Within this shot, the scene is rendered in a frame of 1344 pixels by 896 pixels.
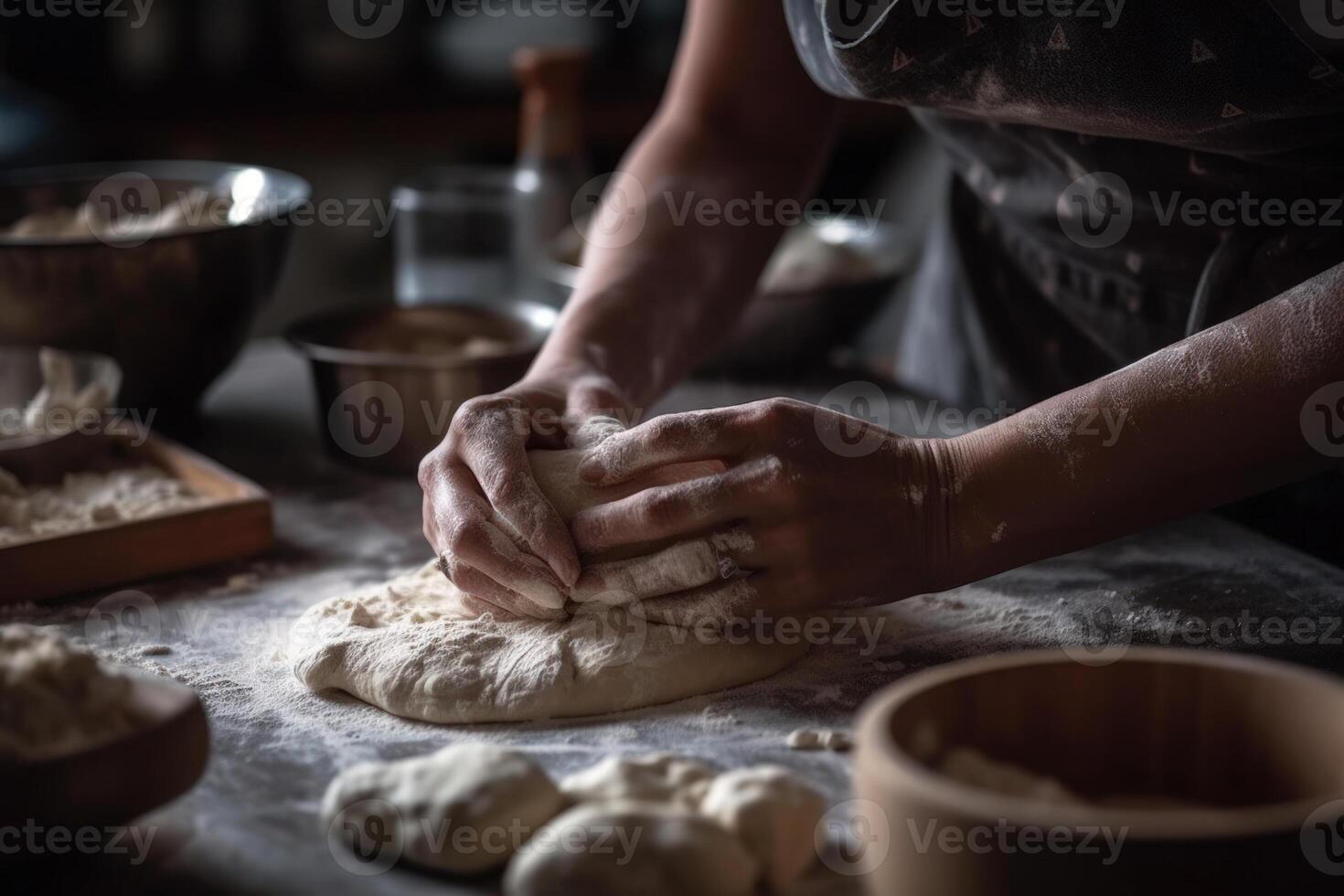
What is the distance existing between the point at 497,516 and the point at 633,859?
469 millimetres

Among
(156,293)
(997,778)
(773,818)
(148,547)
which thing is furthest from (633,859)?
(156,293)

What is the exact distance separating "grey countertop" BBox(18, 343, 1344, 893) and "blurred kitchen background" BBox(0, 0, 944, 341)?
254 centimetres

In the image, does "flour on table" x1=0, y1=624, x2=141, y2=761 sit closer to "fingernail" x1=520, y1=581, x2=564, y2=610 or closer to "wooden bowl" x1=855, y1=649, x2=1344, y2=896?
"fingernail" x1=520, y1=581, x2=564, y2=610

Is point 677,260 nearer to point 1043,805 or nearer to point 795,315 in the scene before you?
point 795,315

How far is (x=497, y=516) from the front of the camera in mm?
1208

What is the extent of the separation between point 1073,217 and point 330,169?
11.1 ft

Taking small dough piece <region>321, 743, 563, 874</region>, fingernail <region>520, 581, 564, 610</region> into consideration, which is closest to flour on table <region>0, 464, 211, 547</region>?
fingernail <region>520, 581, 564, 610</region>

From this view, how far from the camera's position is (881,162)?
4871mm

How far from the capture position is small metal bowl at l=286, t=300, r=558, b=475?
68.7 inches

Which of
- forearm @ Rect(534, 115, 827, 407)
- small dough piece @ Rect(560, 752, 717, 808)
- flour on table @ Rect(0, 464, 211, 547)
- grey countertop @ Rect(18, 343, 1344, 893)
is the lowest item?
grey countertop @ Rect(18, 343, 1344, 893)

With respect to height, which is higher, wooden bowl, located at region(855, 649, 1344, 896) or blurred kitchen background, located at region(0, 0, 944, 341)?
blurred kitchen background, located at region(0, 0, 944, 341)

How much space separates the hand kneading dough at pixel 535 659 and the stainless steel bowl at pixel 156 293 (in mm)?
758

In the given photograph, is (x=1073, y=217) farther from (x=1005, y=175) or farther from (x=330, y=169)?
(x=330, y=169)

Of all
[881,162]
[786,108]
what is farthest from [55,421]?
[881,162]
